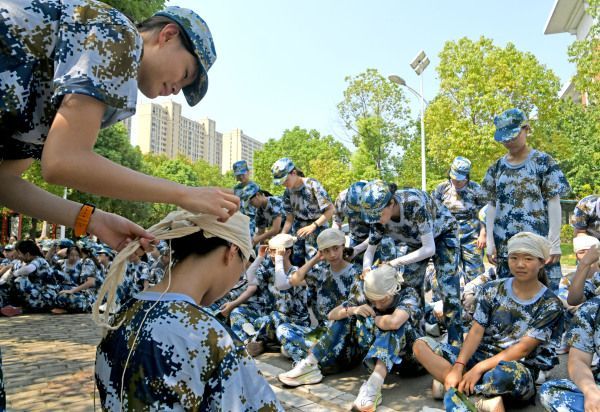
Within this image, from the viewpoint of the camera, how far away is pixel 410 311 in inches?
172

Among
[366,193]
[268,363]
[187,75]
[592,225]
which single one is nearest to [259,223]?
[268,363]

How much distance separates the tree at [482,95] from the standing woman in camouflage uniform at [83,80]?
18.1m

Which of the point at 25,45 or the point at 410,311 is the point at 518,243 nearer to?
the point at 410,311

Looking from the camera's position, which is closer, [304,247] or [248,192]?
[304,247]

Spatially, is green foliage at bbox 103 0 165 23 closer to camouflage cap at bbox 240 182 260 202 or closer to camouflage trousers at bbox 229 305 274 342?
camouflage cap at bbox 240 182 260 202

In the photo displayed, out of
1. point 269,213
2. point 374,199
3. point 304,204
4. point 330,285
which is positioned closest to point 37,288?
point 269,213

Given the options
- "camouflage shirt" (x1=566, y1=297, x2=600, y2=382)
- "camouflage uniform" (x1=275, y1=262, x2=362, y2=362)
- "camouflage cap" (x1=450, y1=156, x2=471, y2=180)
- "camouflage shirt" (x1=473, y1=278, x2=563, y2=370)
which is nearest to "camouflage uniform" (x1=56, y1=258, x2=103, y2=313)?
"camouflage uniform" (x1=275, y1=262, x2=362, y2=362)

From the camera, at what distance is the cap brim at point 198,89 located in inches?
64.0

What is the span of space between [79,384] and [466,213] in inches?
228

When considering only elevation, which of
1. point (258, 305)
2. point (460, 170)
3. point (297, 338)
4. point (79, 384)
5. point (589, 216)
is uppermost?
point (460, 170)

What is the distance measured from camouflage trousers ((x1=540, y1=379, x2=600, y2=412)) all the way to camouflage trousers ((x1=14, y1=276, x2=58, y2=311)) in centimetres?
914

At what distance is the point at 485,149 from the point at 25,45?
18.7 metres

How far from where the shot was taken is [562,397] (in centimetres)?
314

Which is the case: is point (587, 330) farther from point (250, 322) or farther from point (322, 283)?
point (250, 322)
